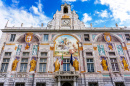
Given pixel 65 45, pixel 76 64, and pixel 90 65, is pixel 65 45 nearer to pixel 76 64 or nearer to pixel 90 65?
pixel 76 64

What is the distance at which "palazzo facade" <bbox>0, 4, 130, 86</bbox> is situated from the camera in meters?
18.8

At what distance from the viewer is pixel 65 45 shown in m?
22.0

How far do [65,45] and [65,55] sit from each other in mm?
1998

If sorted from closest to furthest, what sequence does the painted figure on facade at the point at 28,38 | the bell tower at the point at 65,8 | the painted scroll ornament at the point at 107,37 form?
1. the painted figure on facade at the point at 28,38
2. the painted scroll ornament at the point at 107,37
3. the bell tower at the point at 65,8

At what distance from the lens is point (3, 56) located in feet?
67.8

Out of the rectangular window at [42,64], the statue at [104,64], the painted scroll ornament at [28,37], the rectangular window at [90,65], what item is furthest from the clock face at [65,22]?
the statue at [104,64]

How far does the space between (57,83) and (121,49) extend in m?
12.5

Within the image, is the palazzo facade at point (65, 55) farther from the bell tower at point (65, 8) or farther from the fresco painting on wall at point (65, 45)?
the bell tower at point (65, 8)

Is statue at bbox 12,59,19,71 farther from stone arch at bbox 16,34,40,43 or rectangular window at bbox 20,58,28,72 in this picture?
stone arch at bbox 16,34,40,43

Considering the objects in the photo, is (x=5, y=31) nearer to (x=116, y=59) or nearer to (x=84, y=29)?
(x=84, y=29)

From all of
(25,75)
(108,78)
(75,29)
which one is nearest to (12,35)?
(25,75)

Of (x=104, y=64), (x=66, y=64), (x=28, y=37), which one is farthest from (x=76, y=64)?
(x=28, y=37)

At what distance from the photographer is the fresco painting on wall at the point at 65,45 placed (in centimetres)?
2114

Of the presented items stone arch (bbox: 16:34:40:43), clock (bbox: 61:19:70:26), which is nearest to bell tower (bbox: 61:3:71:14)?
clock (bbox: 61:19:70:26)
